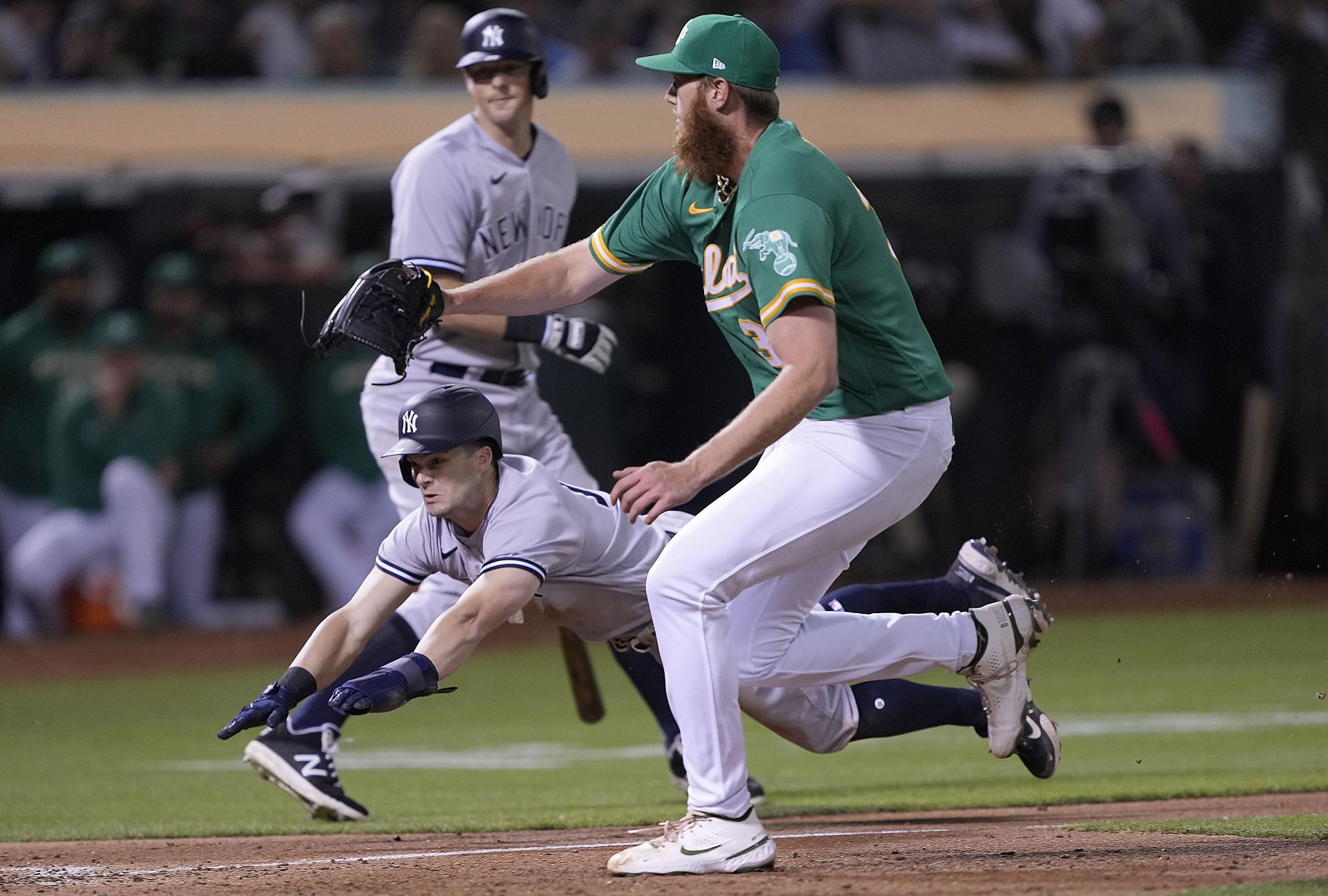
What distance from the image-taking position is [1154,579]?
13.1m

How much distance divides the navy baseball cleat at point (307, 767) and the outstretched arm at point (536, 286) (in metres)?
1.44

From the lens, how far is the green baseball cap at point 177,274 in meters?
11.8

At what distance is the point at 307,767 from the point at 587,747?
2363 millimetres

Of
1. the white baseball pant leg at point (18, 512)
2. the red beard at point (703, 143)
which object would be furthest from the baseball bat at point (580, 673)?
the white baseball pant leg at point (18, 512)

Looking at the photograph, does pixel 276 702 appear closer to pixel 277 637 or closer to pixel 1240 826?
pixel 1240 826

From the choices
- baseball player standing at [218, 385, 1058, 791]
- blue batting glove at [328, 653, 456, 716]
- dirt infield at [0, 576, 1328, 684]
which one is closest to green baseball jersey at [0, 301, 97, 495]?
dirt infield at [0, 576, 1328, 684]

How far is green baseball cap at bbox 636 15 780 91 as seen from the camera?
4.45m

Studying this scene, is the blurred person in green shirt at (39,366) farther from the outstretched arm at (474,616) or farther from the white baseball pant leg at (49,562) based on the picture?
the outstretched arm at (474,616)

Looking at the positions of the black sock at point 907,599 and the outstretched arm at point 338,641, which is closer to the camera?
the outstretched arm at point 338,641

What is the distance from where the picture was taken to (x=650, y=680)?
242 inches

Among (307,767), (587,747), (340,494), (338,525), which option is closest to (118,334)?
(340,494)

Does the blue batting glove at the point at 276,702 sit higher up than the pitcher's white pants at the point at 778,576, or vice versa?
the pitcher's white pants at the point at 778,576

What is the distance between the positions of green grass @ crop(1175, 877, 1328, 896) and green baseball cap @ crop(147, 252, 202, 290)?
8.87m

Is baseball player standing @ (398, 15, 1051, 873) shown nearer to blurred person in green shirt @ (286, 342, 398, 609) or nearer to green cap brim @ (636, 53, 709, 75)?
green cap brim @ (636, 53, 709, 75)
